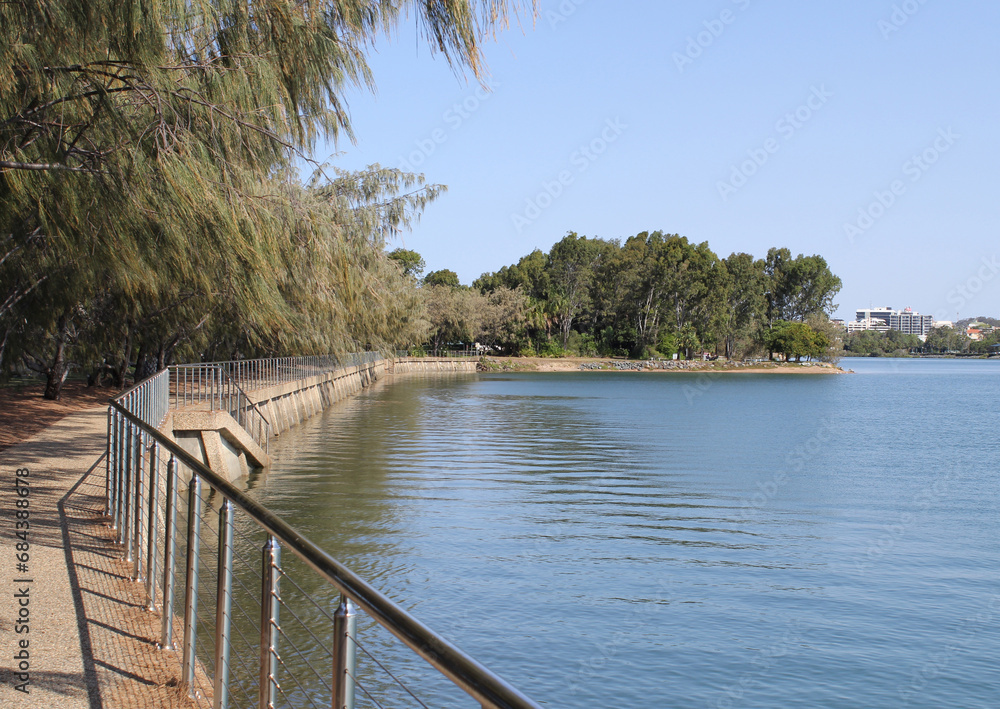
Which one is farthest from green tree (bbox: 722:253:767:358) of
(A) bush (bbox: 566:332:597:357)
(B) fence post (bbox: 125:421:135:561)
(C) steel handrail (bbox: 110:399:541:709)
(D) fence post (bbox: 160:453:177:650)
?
(C) steel handrail (bbox: 110:399:541:709)

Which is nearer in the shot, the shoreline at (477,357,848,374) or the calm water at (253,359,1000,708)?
the calm water at (253,359,1000,708)

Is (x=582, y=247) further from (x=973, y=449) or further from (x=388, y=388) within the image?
(x=973, y=449)

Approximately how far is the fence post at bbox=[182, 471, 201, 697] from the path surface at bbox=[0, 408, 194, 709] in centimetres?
12

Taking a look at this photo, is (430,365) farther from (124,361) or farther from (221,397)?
(221,397)

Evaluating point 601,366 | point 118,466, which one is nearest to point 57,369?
point 118,466

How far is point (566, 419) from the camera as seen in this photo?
33.1 meters

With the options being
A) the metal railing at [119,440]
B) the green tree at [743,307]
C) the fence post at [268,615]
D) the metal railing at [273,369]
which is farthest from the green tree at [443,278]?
the fence post at [268,615]

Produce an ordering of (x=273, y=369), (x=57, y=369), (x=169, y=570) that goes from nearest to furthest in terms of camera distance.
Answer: (x=169, y=570)
(x=57, y=369)
(x=273, y=369)

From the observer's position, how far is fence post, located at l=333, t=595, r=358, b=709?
2.35 meters

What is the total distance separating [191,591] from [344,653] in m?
2.04

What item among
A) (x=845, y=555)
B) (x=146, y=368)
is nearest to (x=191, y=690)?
(x=845, y=555)

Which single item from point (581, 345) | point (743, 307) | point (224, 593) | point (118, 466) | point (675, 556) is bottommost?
point (675, 556)

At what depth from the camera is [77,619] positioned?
4.85m

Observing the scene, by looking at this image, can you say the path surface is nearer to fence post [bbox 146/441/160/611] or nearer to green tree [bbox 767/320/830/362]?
fence post [bbox 146/441/160/611]
